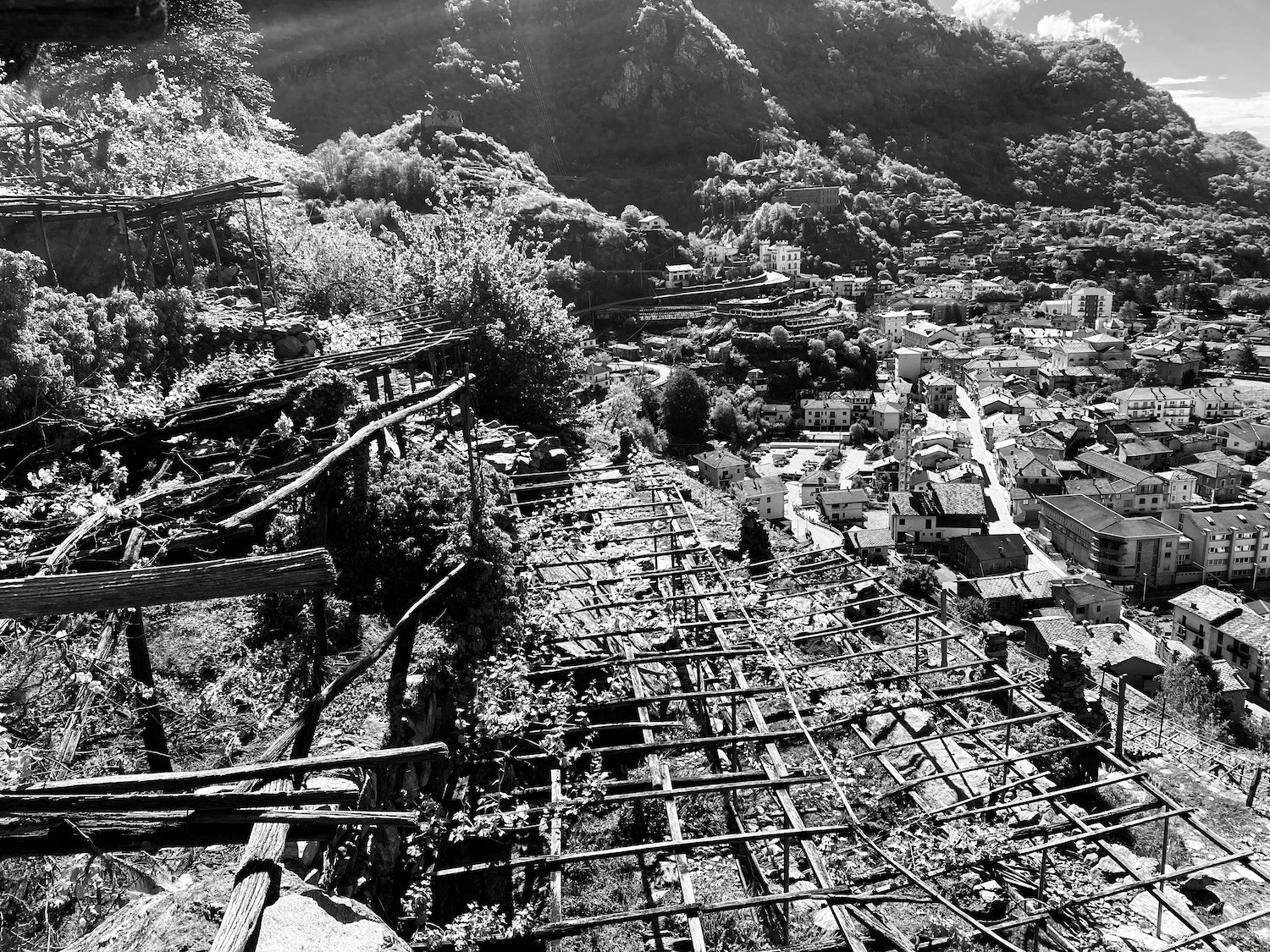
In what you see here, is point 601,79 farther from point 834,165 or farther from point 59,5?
point 59,5

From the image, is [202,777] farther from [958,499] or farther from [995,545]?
[958,499]

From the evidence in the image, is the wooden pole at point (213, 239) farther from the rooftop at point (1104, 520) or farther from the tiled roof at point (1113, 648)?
the rooftop at point (1104, 520)

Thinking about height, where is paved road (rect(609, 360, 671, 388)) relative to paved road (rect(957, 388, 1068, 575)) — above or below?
above

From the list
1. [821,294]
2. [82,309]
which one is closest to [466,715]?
[82,309]

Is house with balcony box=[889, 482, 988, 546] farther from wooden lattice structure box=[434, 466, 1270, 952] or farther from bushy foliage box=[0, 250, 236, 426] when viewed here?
bushy foliage box=[0, 250, 236, 426]

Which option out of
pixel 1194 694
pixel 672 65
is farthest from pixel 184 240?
pixel 672 65

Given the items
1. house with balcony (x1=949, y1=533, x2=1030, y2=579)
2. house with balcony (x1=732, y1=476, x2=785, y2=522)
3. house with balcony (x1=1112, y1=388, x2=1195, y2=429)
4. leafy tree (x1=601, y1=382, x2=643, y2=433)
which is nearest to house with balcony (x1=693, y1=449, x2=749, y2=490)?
house with balcony (x1=732, y1=476, x2=785, y2=522)

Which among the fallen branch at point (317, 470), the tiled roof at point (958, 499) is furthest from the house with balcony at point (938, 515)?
the fallen branch at point (317, 470)
